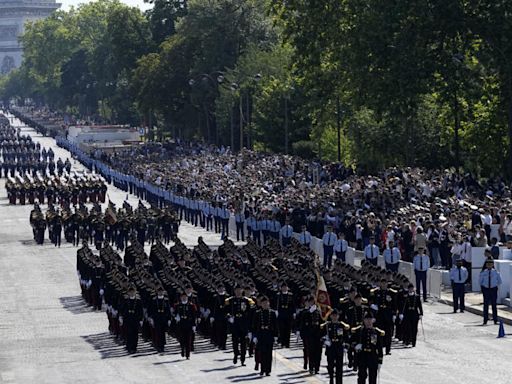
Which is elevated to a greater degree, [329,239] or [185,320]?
[329,239]

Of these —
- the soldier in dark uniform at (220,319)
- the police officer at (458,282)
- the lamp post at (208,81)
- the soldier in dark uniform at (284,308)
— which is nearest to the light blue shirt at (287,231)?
the police officer at (458,282)

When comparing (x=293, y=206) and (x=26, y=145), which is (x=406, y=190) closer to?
(x=293, y=206)

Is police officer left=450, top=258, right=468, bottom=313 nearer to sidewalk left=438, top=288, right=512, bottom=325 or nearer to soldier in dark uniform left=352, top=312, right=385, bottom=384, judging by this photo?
sidewalk left=438, top=288, right=512, bottom=325

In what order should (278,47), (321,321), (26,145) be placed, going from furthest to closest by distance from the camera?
1. (26,145)
2. (278,47)
3. (321,321)

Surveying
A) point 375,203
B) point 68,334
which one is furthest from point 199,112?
point 68,334

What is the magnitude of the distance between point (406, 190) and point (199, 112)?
209ft

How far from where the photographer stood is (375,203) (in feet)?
151

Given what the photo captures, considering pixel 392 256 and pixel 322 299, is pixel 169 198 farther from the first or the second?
pixel 322 299

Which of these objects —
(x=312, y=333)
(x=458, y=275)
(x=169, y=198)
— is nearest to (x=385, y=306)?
(x=312, y=333)

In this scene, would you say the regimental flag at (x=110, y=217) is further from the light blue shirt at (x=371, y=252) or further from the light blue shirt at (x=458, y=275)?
the light blue shirt at (x=458, y=275)

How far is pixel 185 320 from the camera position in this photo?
2825 cm

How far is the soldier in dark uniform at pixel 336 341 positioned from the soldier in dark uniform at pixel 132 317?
5.28 meters

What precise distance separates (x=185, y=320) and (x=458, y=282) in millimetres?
7254

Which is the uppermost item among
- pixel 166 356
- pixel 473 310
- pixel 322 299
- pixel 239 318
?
pixel 322 299
